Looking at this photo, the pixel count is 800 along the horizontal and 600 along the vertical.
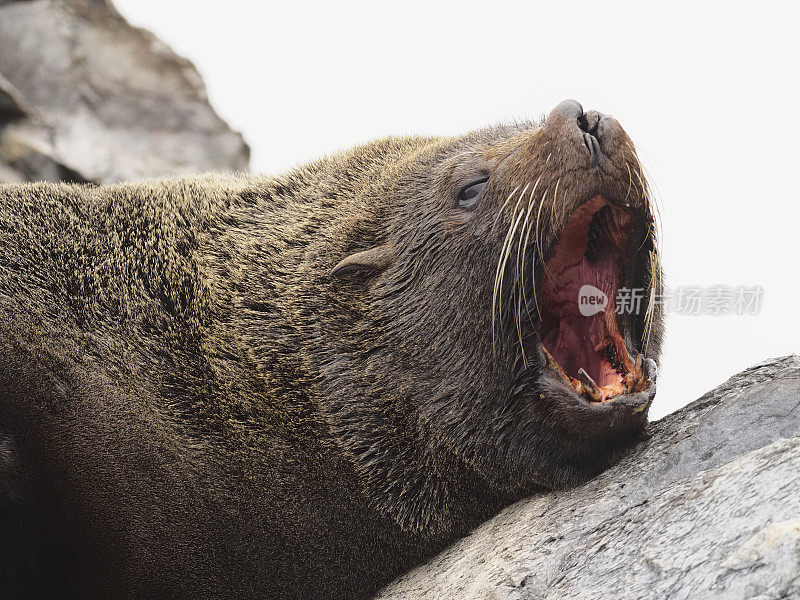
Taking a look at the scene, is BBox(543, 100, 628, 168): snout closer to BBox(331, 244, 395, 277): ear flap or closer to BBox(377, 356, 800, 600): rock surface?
BBox(331, 244, 395, 277): ear flap

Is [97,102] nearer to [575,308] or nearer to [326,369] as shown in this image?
[326,369]

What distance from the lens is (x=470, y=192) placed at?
4.45 m

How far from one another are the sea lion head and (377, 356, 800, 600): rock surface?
0.69ft

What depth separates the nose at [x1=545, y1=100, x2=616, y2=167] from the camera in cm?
396

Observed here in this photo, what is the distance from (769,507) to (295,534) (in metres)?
2.43

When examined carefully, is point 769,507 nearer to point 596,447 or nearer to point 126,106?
point 596,447

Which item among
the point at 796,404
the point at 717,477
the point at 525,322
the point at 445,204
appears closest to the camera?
the point at 717,477

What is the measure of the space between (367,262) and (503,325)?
0.84 meters

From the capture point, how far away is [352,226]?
16.0 feet

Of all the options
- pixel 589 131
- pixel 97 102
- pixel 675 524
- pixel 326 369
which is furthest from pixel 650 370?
pixel 97 102

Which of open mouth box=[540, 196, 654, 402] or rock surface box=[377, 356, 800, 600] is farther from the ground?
open mouth box=[540, 196, 654, 402]

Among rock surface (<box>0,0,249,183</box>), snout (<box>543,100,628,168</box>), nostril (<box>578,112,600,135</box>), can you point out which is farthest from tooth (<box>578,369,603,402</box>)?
rock surface (<box>0,0,249,183</box>)

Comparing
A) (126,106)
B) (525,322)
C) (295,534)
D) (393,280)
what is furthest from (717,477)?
(126,106)

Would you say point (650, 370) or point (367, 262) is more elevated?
point (367, 262)
